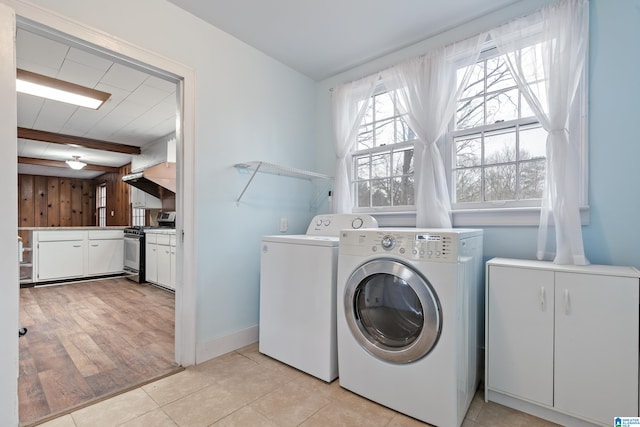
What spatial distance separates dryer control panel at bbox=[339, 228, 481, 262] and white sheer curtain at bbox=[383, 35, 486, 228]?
526 millimetres

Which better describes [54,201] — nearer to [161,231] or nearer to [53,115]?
[53,115]

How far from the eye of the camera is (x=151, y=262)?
450 centimetres

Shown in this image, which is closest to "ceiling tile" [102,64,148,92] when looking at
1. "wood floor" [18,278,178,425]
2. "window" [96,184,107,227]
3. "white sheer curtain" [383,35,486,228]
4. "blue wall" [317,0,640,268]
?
"wood floor" [18,278,178,425]

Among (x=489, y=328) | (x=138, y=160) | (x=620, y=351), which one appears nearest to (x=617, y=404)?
(x=620, y=351)

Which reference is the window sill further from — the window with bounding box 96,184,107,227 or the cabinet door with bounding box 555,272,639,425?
the window with bounding box 96,184,107,227

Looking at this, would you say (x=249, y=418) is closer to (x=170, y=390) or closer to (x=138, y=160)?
(x=170, y=390)

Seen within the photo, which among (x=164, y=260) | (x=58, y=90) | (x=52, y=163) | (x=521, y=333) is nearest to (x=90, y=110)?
(x=58, y=90)

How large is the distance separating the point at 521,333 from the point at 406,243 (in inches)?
30.3

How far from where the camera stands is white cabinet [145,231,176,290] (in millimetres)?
4020

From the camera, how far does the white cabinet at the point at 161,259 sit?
13.2ft

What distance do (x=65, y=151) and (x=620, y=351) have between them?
7871 millimetres

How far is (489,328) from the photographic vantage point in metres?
1.65

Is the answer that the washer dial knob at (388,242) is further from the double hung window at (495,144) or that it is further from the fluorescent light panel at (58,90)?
the fluorescent light panel at (58,90)

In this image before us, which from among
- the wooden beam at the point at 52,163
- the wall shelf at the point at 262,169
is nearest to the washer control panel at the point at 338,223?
the wall shelf at the point at 262,169
